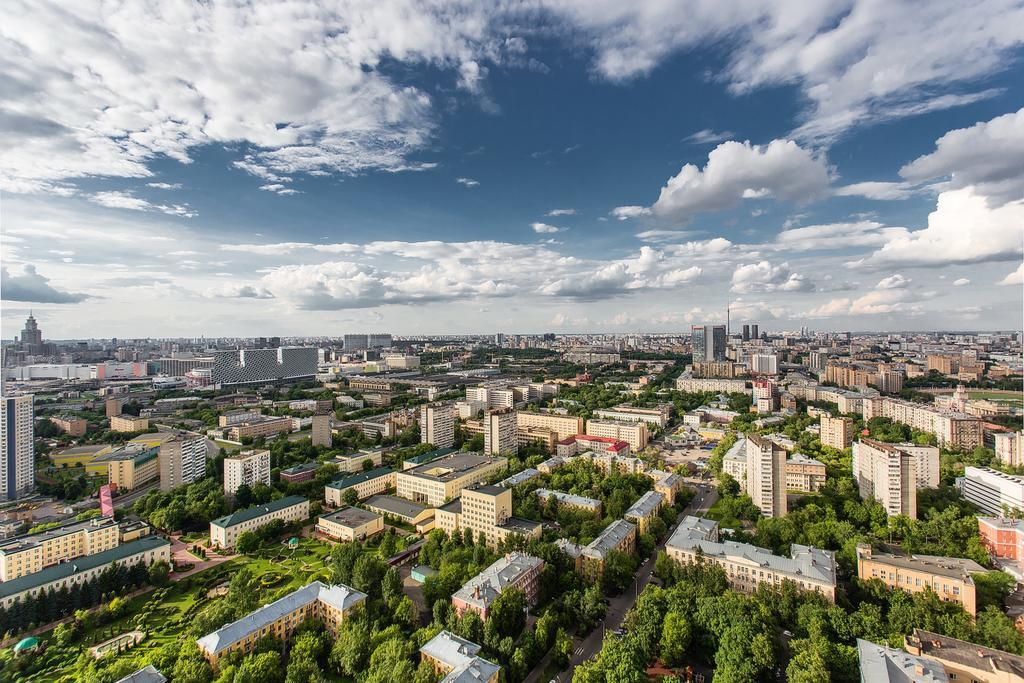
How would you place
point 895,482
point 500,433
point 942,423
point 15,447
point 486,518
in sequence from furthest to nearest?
point 942,423 → point 500,433 → point 15,447 → point 895,482 → point 486,518

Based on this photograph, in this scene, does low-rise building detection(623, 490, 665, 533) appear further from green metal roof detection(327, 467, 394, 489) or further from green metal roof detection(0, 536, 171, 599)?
green metal roof detection(0, 536, 171, 599)

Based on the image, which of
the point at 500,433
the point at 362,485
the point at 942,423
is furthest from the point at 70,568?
the point at 942,423

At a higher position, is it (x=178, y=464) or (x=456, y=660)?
(x=178, y=464)

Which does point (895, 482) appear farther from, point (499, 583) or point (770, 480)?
point (499, 583)

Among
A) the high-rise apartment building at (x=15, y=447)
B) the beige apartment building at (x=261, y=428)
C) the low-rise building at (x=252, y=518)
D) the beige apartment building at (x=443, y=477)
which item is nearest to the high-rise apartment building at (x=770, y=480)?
the beige apartment building at (x=443, y=477)

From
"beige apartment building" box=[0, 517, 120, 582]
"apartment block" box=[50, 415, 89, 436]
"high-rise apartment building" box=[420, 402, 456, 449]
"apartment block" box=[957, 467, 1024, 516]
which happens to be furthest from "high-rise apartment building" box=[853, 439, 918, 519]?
"apartment block" box=[50, 415, 89, 436]

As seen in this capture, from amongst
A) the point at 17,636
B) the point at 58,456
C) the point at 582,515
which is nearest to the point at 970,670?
the point at 582,515

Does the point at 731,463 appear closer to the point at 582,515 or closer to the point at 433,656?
the point at 582,515
